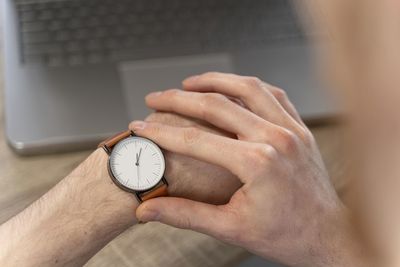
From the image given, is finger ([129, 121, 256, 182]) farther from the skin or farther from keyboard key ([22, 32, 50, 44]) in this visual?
keyboard key ([22, 32, 50, 44])

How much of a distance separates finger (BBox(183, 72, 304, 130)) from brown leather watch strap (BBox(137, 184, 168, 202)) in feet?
0.53

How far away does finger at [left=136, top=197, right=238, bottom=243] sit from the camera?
0.78m

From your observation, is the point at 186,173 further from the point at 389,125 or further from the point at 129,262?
the point at 389,125

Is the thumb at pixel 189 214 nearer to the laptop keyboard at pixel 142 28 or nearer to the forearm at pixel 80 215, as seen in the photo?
the forearm at pixel 80 215

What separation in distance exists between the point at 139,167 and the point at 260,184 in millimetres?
153

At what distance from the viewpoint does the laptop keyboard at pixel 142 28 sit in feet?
3.35

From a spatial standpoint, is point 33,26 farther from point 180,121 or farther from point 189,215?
point 189,215

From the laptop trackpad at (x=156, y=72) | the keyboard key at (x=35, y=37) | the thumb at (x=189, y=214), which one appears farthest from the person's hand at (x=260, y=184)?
the keyboard key at (x=35, y=37)

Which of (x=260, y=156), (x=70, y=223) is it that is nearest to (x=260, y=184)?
(x=260, y=156)

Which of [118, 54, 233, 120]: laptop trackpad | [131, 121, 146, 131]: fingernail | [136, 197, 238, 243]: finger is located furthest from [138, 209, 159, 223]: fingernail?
[118, 54, 233, 120]: laptop trackpad

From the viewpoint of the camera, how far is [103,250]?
2.77 feet

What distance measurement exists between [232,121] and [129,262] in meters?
0.22

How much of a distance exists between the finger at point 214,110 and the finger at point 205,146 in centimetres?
4

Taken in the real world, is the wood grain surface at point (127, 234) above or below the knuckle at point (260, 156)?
below
